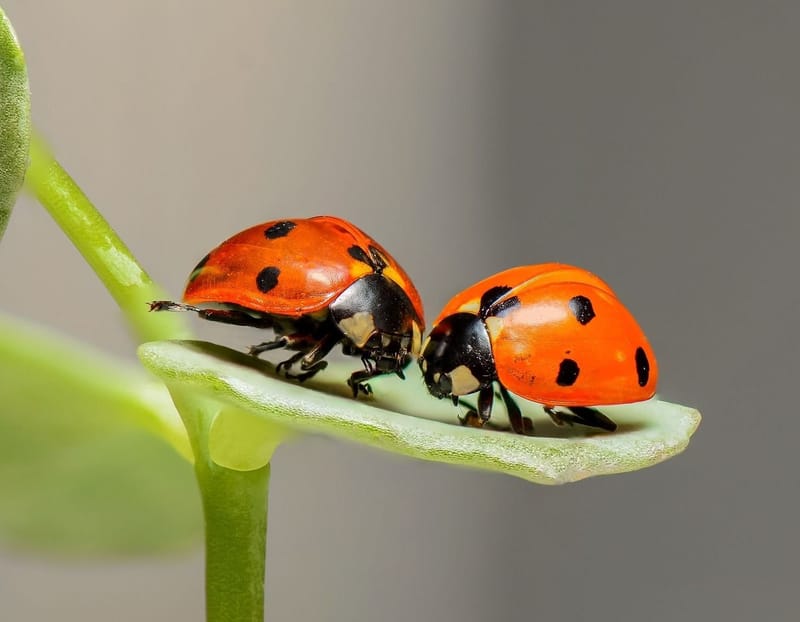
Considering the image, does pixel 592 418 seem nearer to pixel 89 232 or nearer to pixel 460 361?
pixel 460 361

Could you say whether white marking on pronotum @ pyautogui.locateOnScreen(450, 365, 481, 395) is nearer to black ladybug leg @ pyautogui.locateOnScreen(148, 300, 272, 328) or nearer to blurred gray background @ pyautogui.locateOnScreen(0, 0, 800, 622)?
black ladybug leg @ pyautogui.locateOnScreen(148, 300, 272, 328)

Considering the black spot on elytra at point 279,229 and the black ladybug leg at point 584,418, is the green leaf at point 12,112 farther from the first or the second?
the black ladybug leg at point 584,418

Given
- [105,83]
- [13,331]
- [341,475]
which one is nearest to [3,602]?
[341,475]

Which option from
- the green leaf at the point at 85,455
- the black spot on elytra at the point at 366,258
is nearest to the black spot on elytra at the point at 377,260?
the black spot on elytra at the point at 366,258

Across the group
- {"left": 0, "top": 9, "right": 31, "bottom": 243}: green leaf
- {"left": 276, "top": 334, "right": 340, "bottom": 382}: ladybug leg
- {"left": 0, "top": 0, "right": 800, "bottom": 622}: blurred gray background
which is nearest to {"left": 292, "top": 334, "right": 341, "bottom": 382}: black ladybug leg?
{"left": 276, "top": 334, "right": 340, "bottom": 382}: ladybug leg

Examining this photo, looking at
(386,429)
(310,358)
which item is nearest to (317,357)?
(310,358)
